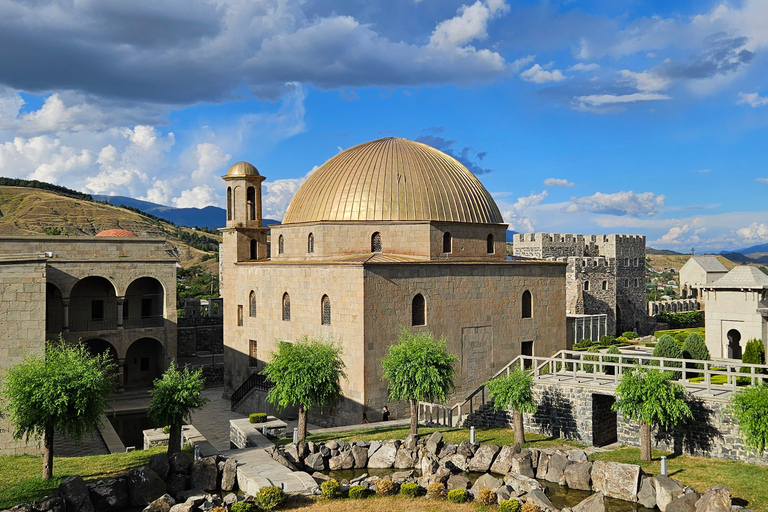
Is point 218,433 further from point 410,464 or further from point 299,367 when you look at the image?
point 410,464

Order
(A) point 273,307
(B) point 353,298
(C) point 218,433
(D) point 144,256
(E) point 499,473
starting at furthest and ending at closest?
(D) point 144,256 < (A) point 273,307 < (C) point 218,433 < (B) point 353,298 < (E) point 499,473

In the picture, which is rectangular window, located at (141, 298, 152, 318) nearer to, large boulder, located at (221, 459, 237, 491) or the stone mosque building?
the stone mosque building

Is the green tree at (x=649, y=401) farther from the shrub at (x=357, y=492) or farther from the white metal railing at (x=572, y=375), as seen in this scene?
the shrub at (x=357, y=492)

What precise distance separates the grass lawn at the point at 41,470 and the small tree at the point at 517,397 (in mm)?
10622

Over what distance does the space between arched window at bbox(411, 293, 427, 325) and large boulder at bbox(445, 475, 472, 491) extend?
30.2 feet

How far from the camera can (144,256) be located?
115 feet

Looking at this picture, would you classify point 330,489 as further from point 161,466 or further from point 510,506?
point 161,466

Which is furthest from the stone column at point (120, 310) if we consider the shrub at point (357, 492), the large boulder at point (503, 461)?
the large boulder at point (503, 461)

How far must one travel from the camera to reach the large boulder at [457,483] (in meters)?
15.5

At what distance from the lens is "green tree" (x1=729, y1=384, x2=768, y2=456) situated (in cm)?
1504

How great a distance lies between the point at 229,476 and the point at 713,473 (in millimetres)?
12472

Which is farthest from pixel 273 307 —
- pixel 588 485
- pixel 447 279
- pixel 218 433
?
pixel 588 485


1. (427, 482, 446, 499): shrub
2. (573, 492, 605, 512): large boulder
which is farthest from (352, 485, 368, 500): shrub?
(573, 492, 605, 512): large boulder

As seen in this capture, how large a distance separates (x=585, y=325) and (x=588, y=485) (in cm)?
3910
